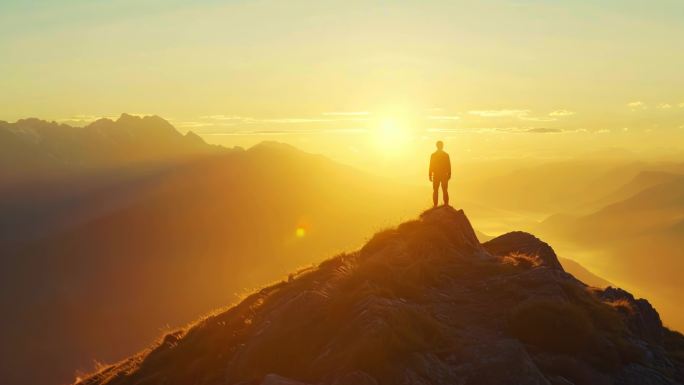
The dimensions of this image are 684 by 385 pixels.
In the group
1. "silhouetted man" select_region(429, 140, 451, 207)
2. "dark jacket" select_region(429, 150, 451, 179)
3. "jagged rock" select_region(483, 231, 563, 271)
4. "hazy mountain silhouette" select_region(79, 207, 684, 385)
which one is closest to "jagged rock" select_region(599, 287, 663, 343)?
"hazy mountain silhouette" select_region(79, 207, 684, 385)

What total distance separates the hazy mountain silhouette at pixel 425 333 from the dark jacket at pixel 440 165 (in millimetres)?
6971

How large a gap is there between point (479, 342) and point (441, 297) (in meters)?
3.91

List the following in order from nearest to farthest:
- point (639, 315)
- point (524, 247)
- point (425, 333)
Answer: point (425, 333) < point (639, 315) < point (524, 247)

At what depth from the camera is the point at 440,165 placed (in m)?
30.7

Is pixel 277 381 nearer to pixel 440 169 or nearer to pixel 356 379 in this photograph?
pixel 356 379

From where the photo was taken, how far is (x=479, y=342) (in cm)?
1627

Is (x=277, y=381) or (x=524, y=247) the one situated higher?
(x=277, y=381)

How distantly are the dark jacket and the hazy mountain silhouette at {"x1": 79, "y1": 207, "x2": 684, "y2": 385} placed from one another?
697 cm

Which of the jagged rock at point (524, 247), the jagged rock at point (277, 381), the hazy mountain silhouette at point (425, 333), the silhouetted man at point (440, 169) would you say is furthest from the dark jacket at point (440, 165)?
the jagged rock at point (277, 381)

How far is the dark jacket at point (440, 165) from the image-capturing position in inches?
1208

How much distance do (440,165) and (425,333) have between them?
15.9m

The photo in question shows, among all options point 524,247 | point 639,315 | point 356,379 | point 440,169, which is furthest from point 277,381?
point 524,247

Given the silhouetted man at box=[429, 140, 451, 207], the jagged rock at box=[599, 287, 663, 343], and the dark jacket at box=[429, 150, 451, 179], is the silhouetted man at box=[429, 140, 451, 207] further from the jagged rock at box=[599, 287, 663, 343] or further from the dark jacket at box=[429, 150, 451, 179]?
the jagged rock at box=[599, 287, 663, 343]

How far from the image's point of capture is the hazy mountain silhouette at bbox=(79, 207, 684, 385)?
14.7 meters
